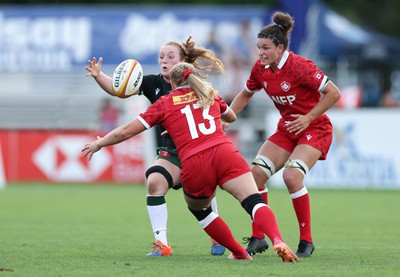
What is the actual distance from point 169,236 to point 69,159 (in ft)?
35.1

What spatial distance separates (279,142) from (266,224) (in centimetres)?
159

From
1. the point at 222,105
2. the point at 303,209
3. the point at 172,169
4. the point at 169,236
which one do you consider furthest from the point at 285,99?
the point at 169,236

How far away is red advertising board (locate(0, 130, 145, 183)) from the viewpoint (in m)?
20.9

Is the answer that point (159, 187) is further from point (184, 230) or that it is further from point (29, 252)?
point (184, 230)

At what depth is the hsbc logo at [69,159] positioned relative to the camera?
20953 mm

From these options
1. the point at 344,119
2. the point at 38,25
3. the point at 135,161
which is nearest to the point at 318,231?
the point at 344,119

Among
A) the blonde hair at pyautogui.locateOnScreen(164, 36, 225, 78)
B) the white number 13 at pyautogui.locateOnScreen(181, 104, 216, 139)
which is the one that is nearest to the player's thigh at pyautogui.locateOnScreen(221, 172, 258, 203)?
the white number 13 at pyautogui.locateOnScreen(181, 104, 216, 139)

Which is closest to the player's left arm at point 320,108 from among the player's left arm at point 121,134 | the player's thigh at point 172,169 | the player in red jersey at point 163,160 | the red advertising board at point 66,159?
the player in red jersey at point 163,160

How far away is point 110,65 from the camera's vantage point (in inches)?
1062

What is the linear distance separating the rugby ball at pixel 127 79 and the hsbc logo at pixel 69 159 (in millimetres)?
12395

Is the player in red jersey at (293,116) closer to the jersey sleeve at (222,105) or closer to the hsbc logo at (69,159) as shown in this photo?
the jersey sleeve at (222,105)

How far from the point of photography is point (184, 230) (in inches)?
448

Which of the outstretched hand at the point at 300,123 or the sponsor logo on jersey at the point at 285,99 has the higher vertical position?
the sponsor logo on jersey at the point at 285,99

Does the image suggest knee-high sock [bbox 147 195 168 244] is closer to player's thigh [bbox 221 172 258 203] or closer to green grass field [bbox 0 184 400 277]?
green grass field [bbox 0 184 400 277]
